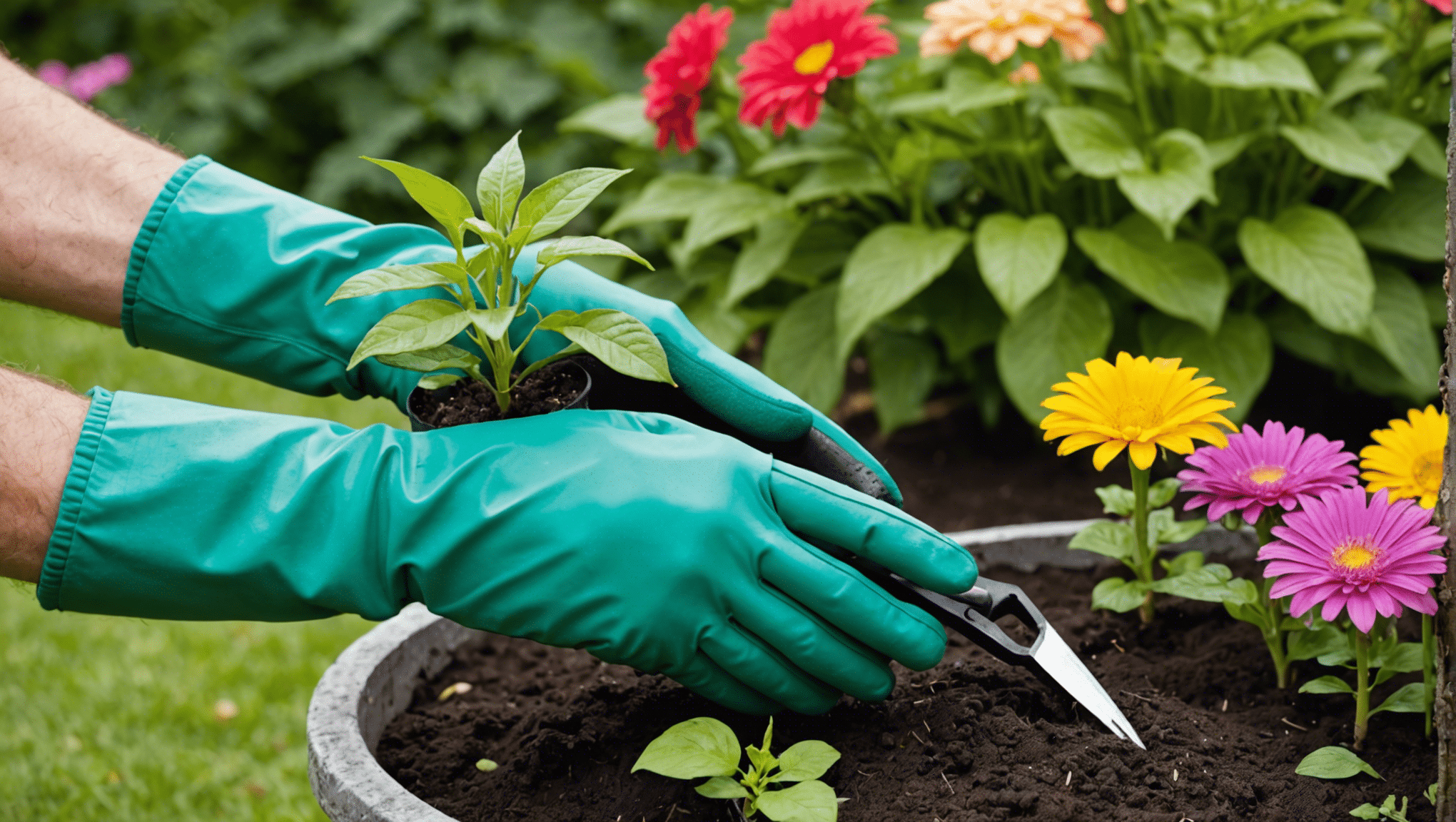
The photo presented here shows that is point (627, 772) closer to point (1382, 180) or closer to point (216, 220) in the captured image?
point (216, 220)

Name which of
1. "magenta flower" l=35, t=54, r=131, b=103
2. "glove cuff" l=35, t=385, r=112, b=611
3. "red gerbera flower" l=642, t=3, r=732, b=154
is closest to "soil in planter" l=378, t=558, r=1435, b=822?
"glove cuff" l=35, t=385, r=112, b=611

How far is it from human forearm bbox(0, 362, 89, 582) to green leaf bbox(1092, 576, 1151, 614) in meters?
1.10

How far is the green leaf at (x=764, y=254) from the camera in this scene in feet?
7.50

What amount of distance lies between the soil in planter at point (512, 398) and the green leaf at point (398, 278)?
17 cm

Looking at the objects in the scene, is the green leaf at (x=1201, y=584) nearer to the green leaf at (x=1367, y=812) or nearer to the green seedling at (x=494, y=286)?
the green leaf at (x=1367, y=812)

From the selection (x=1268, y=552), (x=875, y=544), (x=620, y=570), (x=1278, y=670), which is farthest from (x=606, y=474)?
(x=1278, y=670)

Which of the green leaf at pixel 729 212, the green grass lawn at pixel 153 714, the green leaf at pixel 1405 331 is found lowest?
the green grass lawn at pixel 153 714

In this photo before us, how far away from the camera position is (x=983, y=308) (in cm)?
237

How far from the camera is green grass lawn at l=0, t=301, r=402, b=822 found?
185cm

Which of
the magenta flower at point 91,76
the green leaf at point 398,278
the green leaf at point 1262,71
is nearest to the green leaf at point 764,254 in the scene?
the green leaf at point 1262,71

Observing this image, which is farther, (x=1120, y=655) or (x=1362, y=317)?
(x=1362, y=317)

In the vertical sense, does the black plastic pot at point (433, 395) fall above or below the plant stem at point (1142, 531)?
above

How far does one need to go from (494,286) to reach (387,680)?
0.51 m

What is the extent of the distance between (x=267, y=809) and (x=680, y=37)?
1.57m
